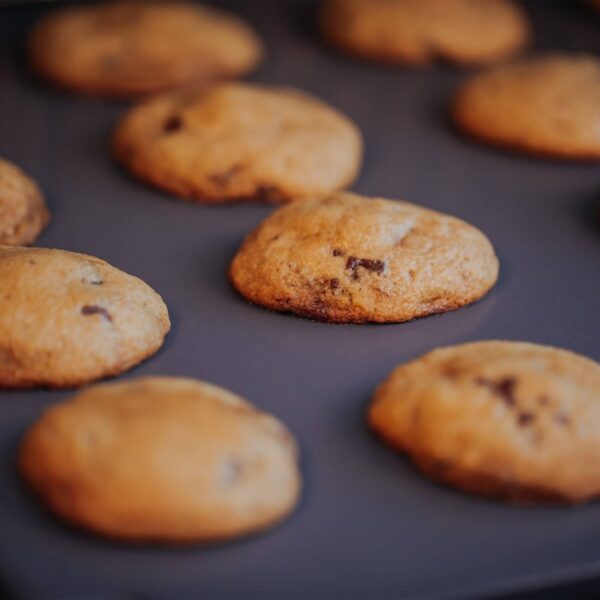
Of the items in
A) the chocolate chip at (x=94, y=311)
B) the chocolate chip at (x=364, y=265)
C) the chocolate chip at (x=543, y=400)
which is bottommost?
the chocolate chip at (x=94, y=311)

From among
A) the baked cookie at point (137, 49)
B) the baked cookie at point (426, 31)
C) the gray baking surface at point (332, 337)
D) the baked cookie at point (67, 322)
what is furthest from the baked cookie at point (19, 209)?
the baked cookie at point (426, 31)

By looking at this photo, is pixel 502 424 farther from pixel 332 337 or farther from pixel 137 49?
pixel 137 49

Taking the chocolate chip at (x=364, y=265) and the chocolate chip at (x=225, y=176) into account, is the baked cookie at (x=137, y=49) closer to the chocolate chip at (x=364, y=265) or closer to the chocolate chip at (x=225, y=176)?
the chocolate chip at (x=225, y=176)

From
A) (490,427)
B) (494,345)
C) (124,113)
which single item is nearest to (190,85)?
(124,113)

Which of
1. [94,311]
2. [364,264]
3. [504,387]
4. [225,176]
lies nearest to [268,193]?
[225,176]

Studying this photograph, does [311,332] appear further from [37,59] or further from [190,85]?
[37,59]
